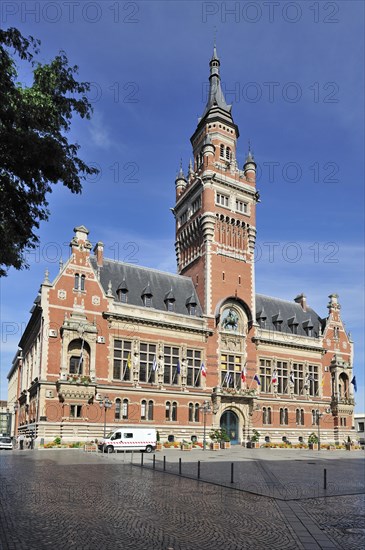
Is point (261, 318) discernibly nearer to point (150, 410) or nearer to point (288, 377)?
point (288, 377)

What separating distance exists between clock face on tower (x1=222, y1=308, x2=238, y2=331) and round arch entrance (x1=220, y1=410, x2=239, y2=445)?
31.4ft

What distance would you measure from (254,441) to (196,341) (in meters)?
12.5

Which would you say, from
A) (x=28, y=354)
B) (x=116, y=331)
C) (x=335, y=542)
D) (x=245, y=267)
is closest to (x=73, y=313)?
(x=116, y=331)

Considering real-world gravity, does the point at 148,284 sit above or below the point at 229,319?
above

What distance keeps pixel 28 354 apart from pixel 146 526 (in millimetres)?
51619

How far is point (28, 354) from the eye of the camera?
61.4 m

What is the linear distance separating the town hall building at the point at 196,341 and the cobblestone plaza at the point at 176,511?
2383cm

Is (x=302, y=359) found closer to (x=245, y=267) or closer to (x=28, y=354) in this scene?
(x=245, y=267)

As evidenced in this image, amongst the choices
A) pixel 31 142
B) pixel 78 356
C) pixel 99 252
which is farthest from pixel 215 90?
pixel 31 142

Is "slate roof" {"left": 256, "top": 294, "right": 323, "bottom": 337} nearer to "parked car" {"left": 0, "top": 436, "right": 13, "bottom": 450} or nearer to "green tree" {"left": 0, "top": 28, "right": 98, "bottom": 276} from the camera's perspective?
"parked car" {"left": 0, "top": 436, "right": 13, "bottom": 450}

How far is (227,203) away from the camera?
63.8 metres

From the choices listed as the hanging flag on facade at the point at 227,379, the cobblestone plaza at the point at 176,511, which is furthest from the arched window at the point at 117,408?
the cobblestone plaza at the point at 176,511

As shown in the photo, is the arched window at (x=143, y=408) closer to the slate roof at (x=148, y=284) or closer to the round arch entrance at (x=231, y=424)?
the round arch entrance at (x=231, y=424)

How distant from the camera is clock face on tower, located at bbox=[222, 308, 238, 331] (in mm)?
60156
